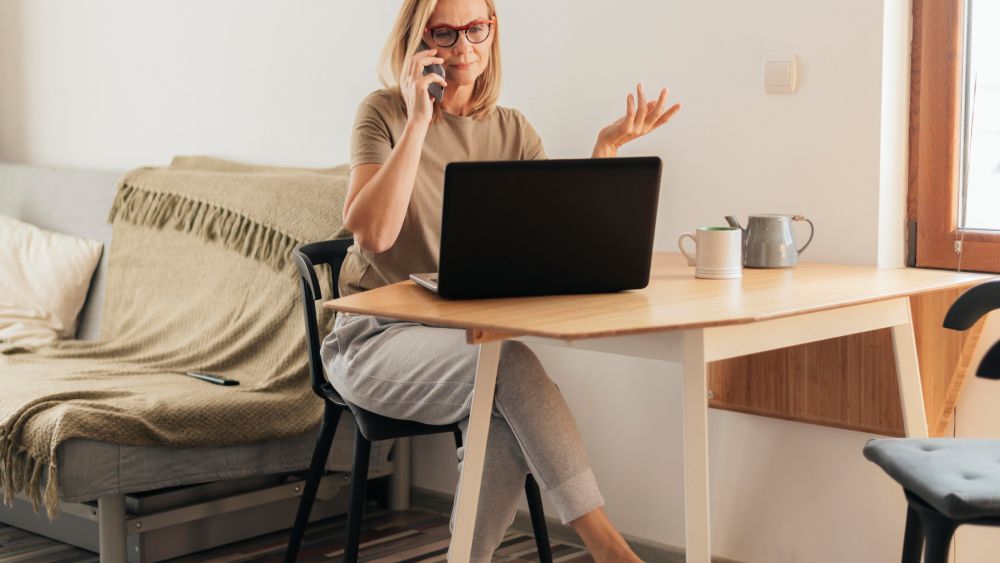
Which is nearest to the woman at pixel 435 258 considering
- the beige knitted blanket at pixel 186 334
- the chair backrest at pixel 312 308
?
the chair backrest at pixel 312 308

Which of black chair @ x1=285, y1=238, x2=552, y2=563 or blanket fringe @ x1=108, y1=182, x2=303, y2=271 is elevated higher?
blanket fringe @ x1=108, y1=182, x2=303, y2=271

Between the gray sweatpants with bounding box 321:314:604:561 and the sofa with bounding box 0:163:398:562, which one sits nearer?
the gray sweatpants with bounding box 321:314:604:561

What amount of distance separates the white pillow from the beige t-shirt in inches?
57.7

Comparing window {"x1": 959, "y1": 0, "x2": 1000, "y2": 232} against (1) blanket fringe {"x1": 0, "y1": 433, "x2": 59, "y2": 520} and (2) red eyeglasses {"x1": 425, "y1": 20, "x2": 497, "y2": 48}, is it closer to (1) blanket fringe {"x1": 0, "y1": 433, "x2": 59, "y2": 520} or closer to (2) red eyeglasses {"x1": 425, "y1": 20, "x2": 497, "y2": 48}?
(2) red eyeglasses {"x1": 425, "y1": 20, "x2": 497, "y2": 48}

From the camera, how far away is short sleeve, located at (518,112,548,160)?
2.16 metres

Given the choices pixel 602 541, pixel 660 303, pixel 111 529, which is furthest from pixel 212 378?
pixel 660 303

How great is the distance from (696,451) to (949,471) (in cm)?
28

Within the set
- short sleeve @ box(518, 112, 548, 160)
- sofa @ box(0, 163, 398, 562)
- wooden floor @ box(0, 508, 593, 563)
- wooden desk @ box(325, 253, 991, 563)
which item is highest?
short sleeve @ box(518, 112, 548, 160)

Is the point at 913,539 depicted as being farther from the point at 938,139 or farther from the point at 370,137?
the point at 370,137

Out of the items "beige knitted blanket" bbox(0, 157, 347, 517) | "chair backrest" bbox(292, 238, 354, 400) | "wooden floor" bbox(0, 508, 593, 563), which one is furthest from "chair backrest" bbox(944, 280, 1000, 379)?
"beige knitted blanket" bbox(0, 157, 347, 517)

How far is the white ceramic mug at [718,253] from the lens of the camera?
173cm

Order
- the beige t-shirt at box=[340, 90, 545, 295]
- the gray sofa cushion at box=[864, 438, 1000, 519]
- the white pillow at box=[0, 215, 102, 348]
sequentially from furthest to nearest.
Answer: the white pillow at box=[0, 215, 102, 348] → the beige t-shirt at box=[340, 90, 545, 295] → the gray sofa cushion at box=[864, 438, 1000, 519]

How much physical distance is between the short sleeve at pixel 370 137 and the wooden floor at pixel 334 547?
36.7 inches

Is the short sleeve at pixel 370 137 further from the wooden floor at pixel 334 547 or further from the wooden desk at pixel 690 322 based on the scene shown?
the wooden floor at pixel 334 547
